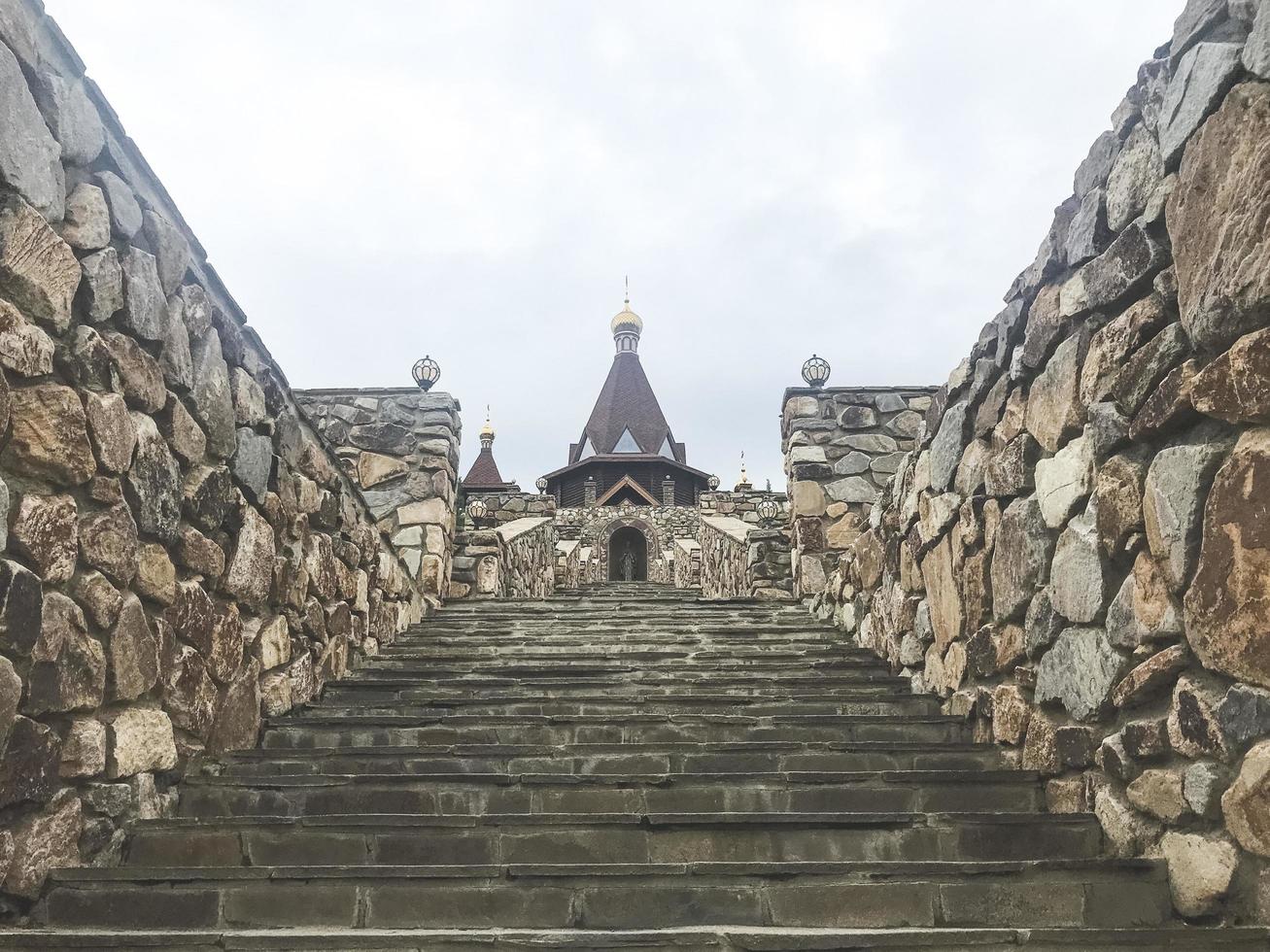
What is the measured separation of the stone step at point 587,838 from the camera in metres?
2.93

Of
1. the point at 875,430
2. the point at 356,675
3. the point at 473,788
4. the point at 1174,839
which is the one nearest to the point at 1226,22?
the point at 1174,839

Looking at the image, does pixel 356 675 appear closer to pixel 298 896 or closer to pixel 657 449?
pixel 298 896

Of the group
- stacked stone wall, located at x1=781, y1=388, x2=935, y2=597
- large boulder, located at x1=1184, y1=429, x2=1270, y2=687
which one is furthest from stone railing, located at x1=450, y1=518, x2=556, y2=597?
large boulder, located at x1=1184, y1=429, x2=1270, y2=687

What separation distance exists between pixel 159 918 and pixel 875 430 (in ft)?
21.6

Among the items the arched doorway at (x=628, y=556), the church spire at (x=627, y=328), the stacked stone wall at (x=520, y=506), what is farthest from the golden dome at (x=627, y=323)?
the stacked stone wall at (x=520, y=506)

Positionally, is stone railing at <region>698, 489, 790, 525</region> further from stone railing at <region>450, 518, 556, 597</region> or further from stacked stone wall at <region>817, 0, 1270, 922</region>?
stacked stone wall at <region>817, 0, 1270, 922</region>

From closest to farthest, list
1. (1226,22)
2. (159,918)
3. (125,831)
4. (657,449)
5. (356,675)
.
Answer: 1. (1226,22)
2. (159,918)
3. (125,831)
4. (356,675)
5. (657,449)

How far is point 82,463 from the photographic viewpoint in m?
2.66

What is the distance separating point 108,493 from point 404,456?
5.36 meters

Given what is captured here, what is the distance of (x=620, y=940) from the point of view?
7.74 feet

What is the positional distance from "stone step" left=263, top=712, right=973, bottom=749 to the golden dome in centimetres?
3934

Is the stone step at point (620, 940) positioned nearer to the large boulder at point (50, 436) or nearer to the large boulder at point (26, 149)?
the large boulder at point (50, 436)

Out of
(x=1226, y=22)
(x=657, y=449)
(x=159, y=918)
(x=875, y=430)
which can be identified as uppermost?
(x=657, y=449)

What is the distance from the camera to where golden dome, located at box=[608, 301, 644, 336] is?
42.7 meters
